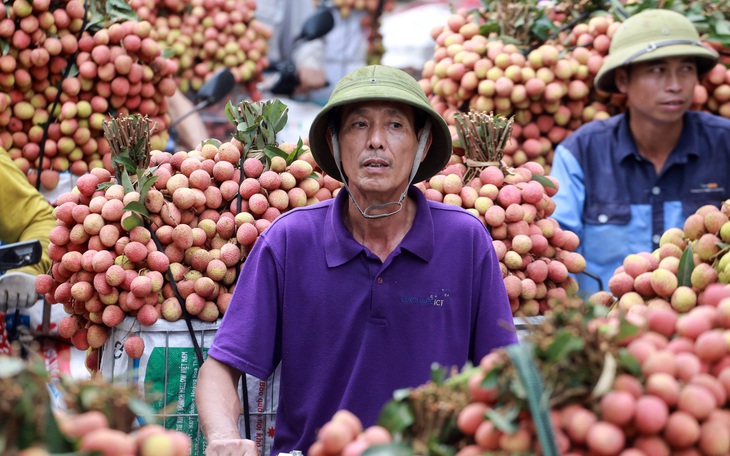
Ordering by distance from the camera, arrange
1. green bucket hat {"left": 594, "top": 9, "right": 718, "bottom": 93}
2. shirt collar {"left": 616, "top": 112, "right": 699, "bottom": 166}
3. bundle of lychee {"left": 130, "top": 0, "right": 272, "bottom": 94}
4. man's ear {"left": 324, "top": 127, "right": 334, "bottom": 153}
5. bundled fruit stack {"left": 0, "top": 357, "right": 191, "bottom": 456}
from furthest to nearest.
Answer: bundle of lychee {"left": 130, "top": 0, "right": 272, "bottom": 94}, shirt collar {"left": 616, "top": 112, "right": 699, "bottom": 166}, green bucket hat {"left": 594, "top": 9, "right": 718, "bottom": 93}, man's ear {"left": 324, "top": 127, "right": 334, "bottom": 153}, bundled fruit stack {"left": 0, "top": 357, "right": 191, "bottom": 456}

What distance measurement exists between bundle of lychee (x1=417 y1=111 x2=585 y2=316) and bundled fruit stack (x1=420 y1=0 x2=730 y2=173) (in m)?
0.66

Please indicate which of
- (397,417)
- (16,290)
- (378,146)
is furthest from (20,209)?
(397,417)

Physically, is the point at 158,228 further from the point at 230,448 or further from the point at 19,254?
the point at 230,448

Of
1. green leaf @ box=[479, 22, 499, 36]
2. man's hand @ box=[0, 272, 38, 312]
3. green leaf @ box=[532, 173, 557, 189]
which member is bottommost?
man's hand @ box=[0, 272, 38, 312]

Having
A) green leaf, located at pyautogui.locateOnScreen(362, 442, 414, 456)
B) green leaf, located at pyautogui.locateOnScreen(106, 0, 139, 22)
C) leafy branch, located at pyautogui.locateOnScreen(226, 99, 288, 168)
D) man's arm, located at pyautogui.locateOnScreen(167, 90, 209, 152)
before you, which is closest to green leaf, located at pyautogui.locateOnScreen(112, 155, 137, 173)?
leafy branch, located at pyautogui.locateOnScreen(226, 99, 288, 168)

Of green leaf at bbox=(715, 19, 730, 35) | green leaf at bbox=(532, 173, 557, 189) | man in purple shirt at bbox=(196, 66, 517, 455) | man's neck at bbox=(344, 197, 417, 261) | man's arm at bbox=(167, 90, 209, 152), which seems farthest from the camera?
man's arm at bbox=(167, 90, 209, 152)

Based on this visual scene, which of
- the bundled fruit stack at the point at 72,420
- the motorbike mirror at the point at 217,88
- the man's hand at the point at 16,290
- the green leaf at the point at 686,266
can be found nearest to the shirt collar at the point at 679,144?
the green leaf at the point at 686,266

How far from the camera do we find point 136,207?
230 centimetres

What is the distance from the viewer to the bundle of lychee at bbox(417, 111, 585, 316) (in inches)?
99.7

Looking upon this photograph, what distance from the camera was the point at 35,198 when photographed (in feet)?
10.0

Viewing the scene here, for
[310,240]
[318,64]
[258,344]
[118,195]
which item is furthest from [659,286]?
[318,64]

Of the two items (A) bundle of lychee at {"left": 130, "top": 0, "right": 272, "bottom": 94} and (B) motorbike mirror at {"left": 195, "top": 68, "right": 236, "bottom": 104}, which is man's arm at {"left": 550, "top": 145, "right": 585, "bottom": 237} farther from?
(A) bundle of lychee at {"left": 130, "top": 0, "right": 272, "bottom": 94}

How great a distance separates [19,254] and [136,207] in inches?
22.0

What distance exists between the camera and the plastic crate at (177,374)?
2303 millimetres
